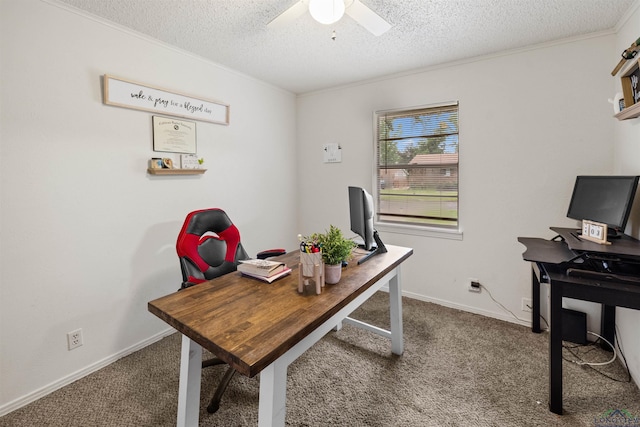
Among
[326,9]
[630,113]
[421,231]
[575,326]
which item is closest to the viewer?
[326,9]

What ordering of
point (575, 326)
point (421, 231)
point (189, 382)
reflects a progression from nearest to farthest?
point (189, 382)
point (575, 326)
point (421, 231)

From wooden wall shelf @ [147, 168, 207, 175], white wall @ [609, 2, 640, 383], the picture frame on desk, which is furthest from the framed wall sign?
white wall @ [609, 2, 640, 383]

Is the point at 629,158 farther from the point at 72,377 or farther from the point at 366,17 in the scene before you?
the point at 72,377

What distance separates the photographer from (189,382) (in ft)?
4.49

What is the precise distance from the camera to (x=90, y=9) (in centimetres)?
192

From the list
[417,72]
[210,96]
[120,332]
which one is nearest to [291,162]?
[210,96]

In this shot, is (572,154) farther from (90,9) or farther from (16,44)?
(16,44)

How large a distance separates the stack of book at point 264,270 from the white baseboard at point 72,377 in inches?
51.9

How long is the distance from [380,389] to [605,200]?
190 cm

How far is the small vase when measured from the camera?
157 cm

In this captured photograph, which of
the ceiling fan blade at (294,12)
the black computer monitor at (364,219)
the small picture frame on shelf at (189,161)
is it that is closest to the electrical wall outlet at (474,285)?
the black computer monitor at (364,219)

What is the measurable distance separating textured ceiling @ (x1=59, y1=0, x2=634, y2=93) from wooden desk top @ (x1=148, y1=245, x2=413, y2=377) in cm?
171

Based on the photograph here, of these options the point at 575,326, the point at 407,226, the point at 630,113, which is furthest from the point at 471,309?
the point at 630,113

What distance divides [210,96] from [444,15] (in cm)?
205
